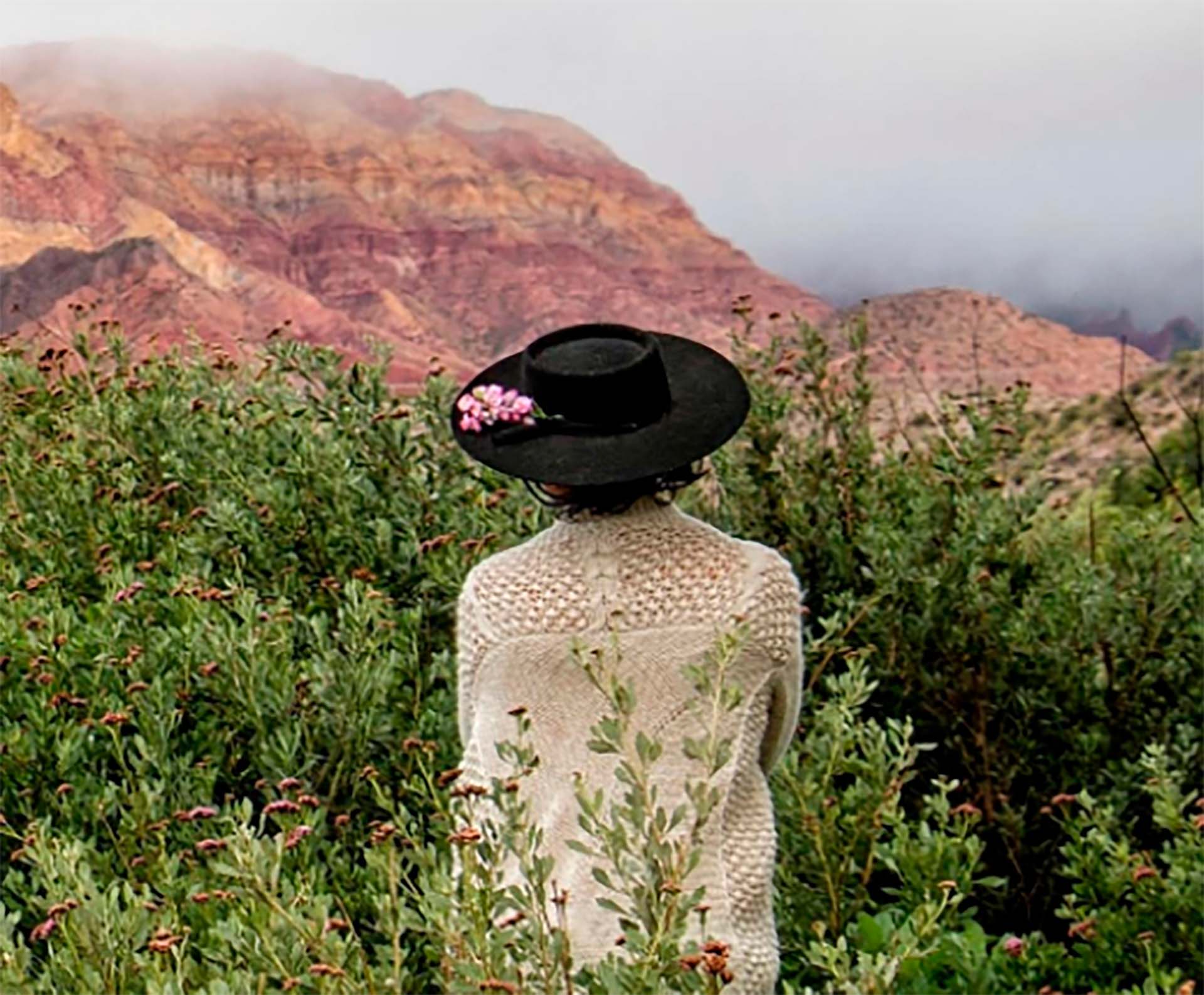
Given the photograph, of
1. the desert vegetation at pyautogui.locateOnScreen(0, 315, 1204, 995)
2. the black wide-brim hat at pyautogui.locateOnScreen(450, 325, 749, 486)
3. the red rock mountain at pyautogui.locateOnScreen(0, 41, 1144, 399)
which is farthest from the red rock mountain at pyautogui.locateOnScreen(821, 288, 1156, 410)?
the red rock mountain at pyautogui.locateOnScreen(0, 41, 1144, 399)

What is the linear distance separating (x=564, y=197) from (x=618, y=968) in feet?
366

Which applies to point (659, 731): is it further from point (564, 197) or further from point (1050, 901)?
point (564, 197)

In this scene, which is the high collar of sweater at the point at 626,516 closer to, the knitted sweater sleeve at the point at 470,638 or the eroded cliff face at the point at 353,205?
the knitted sweater sleeve at the point at 470,638

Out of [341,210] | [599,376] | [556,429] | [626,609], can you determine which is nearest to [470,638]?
[626,609]

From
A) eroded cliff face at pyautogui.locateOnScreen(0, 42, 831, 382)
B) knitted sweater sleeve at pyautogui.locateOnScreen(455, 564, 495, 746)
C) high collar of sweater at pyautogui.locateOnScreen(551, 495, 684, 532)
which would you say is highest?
high collar of sweater at pyautogui.locateOnScreen(551, 495, 684, 532)

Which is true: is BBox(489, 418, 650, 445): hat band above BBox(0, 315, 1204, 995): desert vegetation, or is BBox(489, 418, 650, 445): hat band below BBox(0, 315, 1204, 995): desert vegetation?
above

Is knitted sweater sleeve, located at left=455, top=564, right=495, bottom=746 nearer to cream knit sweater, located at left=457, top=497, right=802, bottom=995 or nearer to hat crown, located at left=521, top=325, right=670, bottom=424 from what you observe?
cream knit sweater, located at left=457, top=497, right=802, bottom=995

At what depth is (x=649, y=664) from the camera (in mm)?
2828

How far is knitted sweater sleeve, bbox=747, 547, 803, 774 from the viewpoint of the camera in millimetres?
2822

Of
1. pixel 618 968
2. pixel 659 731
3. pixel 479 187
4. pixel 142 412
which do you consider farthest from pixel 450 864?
pixel 479 187

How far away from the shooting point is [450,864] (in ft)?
11.5

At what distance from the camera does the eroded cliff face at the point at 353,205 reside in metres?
85.4

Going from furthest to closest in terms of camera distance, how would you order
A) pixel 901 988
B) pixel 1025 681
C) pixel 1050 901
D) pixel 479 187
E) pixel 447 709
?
pixel 479 187
pixel 1025 681
pixel 1050 901
pixel 447 709
pixel 901 988

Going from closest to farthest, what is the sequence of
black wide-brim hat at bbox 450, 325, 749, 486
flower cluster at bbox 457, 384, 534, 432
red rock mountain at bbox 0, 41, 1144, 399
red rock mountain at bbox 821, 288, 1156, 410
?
black wide-brim hat at bbox 450, 325, 749, 486
flower cluster at bbox 457, 384, 534, 432
red rock mountain at bbox 821, 288, 1156, 410
red rock mountain at bbox 0, 41, 1144, 399
